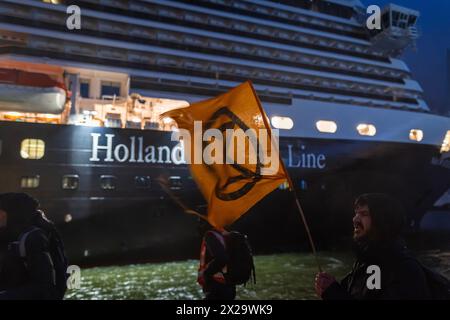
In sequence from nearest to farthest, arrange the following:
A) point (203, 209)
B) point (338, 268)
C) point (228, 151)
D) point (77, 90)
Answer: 1. point (228, 151)
2. point (203, 209)
3. point (338, 268)
4. point (77, 90)

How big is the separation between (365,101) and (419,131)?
2.36 m

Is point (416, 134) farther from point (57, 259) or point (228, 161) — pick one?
point (57, 259)

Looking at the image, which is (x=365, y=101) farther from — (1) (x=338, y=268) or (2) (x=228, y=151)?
(2) (x=228, y=151)

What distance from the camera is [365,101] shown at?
46.1 ft

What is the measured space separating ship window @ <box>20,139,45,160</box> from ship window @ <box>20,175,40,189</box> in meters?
0.46

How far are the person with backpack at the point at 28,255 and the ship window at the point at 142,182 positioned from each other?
239 inches

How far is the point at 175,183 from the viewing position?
28.5ft

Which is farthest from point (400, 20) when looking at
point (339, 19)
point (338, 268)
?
point (338, 268)

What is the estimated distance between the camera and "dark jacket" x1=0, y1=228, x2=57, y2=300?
6.65 ft

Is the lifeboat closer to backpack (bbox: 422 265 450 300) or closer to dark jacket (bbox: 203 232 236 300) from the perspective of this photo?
dark jacket (bbox: 203 232 236 300)

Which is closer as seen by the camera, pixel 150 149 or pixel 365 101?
pixel 150 149

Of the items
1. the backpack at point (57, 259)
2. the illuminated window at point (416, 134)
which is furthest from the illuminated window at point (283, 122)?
the backpack at point (57, 259)

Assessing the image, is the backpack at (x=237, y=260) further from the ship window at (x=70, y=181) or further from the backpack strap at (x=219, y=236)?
the ship window at (x=70, y=181)

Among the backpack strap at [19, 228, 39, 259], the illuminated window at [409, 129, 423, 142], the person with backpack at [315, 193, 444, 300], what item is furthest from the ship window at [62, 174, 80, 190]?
the illuminated window at [409, 129, 423, 142]
